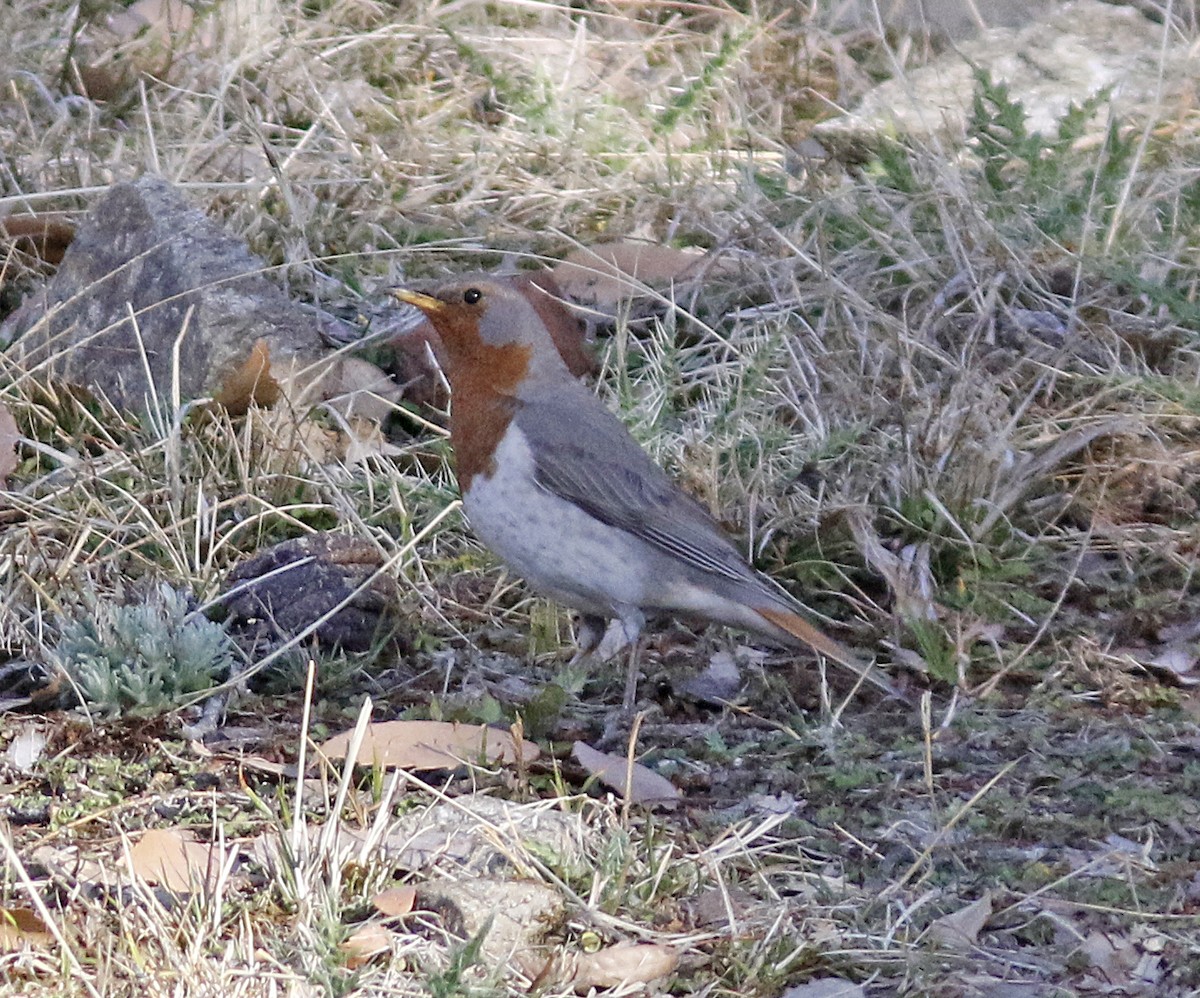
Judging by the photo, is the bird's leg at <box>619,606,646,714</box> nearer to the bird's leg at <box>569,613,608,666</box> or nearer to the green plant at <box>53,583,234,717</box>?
the bird's leg at <box>569,613,608,666</box>

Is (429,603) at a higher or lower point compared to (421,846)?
lower

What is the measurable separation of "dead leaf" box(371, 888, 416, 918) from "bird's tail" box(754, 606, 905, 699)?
171cm

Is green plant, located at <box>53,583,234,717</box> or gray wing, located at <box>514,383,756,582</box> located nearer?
green plant, located at <box>53,583,234,717</box>

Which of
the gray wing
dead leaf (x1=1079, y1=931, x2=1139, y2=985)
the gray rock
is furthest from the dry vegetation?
the gray wing

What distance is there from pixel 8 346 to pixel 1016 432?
3255 mm

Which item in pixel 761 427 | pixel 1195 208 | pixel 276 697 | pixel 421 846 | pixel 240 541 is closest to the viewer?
pixel 421 846

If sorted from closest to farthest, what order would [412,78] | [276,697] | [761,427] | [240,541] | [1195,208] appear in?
[276,697]
[240,541]
[761,427]
[1195,208]
[412,78]

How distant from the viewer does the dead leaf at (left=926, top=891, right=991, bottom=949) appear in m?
3.15

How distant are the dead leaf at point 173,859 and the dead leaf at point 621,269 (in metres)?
3.42

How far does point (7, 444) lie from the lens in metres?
5.16

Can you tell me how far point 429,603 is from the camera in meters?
4.88

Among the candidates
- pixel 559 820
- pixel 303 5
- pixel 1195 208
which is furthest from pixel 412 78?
pixel 559 820

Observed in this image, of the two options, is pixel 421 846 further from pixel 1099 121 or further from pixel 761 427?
pixel 1099 121

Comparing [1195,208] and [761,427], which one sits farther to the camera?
[1195,208]
